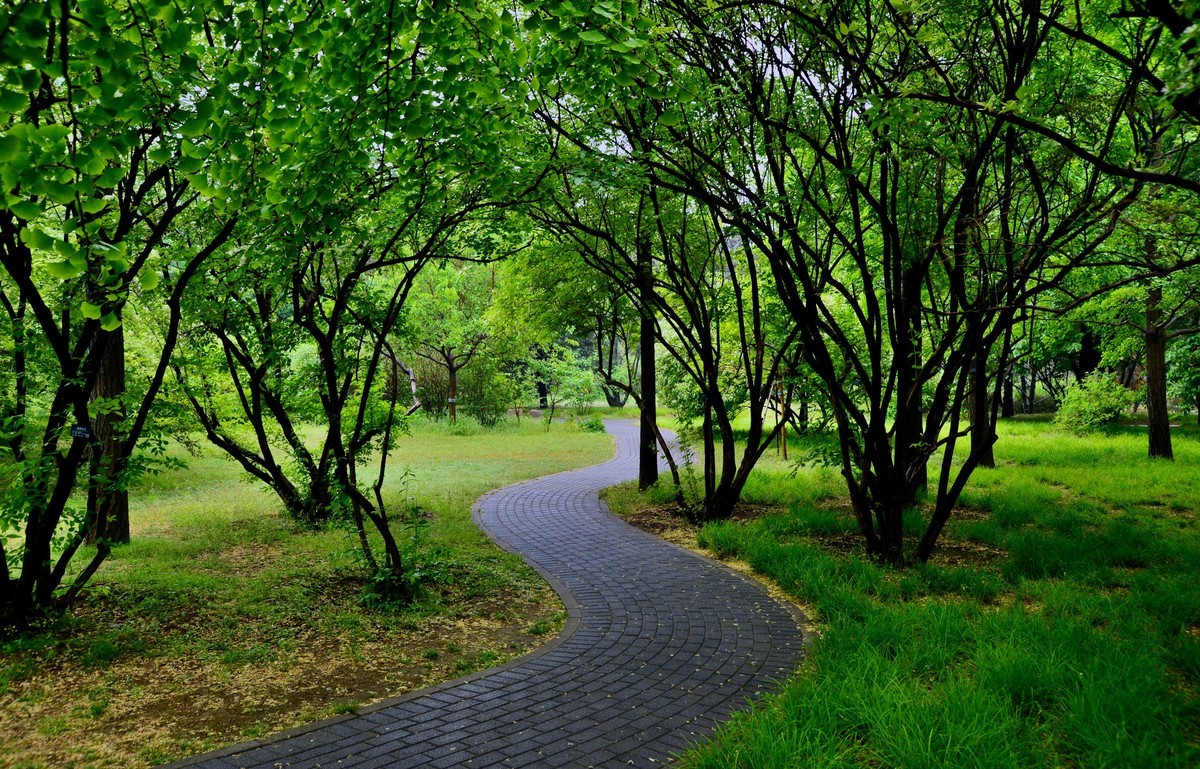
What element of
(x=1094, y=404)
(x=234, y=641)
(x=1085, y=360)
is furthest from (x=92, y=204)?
(x=1085, y=360)

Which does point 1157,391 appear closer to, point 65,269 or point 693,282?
point 693,282

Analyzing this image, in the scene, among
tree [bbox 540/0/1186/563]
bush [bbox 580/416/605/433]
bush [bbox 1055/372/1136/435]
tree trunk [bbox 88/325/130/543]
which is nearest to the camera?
tree [bbox 540/0/1186/563]

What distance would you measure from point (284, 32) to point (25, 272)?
3.15 metres

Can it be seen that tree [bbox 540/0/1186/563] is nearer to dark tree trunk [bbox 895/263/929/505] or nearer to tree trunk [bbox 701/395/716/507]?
dark tree trunk [bbox 895/263/929/505]

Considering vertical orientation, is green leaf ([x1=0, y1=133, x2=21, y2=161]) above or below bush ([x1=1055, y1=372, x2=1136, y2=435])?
above

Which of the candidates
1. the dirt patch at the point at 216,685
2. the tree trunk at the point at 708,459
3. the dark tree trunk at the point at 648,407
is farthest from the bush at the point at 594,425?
the dirt patch at the point at 216,685

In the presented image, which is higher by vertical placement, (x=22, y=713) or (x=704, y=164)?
(x=704, y=164)

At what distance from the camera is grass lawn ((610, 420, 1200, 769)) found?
3346 mm

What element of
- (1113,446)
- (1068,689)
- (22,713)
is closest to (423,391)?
(1113,446)

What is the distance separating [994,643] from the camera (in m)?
4.53

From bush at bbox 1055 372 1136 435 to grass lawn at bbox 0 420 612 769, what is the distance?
15.1 m

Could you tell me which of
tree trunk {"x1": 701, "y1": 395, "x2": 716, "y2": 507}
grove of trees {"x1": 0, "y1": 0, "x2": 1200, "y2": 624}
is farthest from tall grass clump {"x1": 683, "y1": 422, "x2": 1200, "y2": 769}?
grove of trees {"x1": 0, "y1": 0, "x2": 1200, "y2": 624}

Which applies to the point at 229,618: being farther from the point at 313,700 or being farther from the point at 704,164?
the point at 704,164

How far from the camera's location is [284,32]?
3379mm
